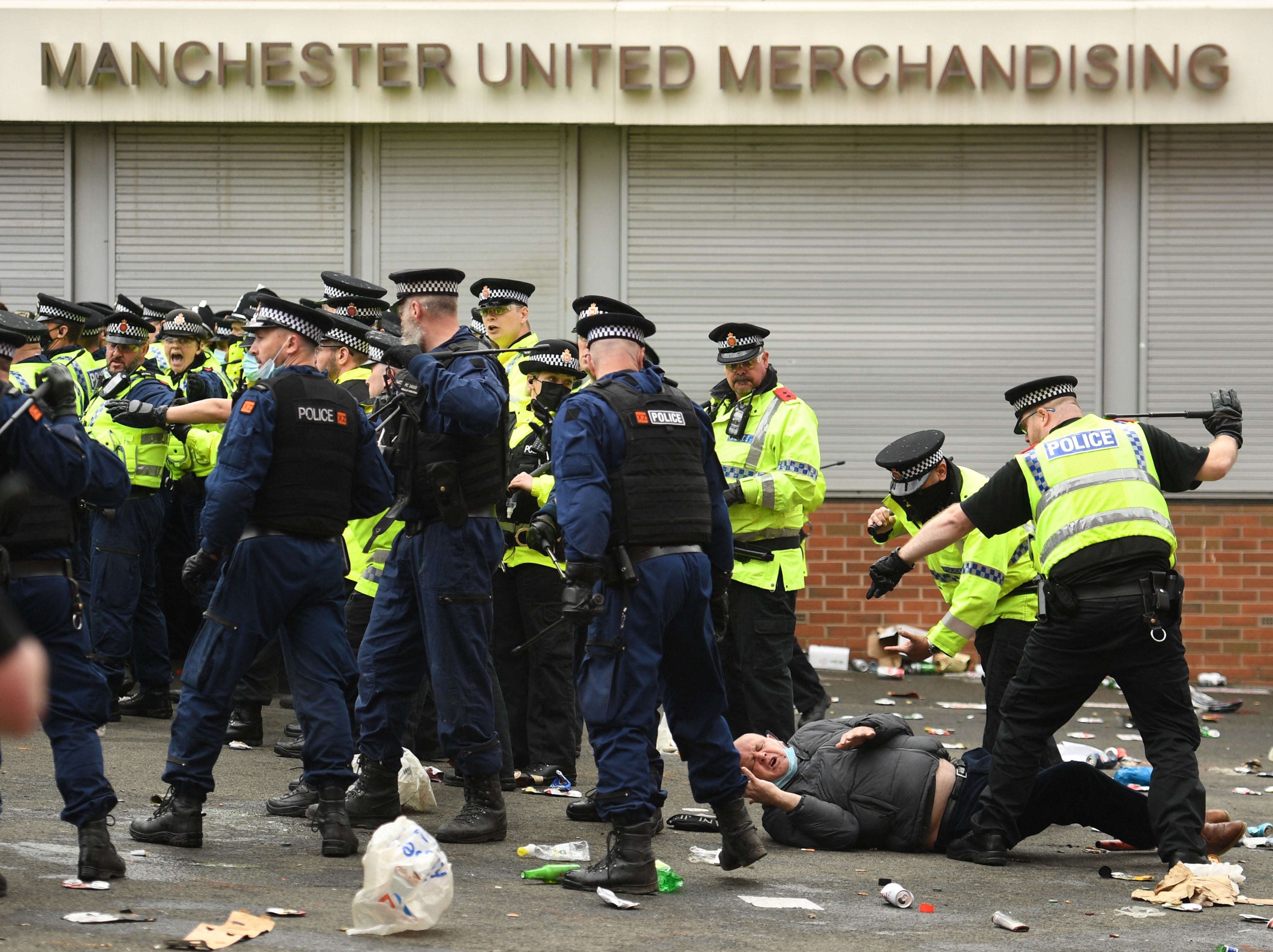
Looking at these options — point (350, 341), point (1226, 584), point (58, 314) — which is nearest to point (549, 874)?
point (350, 341)

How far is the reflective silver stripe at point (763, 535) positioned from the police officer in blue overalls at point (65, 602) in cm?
352

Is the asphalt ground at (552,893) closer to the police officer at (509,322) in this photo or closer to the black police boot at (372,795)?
the black police boot at (372,795)

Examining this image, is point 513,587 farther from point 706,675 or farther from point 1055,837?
point 1055,837

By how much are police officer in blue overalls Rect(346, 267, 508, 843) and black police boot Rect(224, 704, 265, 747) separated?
205 cm

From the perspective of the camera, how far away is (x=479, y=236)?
41.9 feet

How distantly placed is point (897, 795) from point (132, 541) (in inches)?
189

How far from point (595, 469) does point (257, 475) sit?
4.42ft

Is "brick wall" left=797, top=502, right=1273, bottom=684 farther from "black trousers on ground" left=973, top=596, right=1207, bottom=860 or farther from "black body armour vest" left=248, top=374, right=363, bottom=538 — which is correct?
"black body armour vest" left=248, top=374, right=363, bottom=538

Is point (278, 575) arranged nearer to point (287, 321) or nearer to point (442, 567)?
point (442, 567)

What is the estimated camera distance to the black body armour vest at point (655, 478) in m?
5.68

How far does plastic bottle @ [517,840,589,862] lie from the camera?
6008 mm

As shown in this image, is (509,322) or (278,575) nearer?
(278,575)

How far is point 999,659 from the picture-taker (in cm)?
732

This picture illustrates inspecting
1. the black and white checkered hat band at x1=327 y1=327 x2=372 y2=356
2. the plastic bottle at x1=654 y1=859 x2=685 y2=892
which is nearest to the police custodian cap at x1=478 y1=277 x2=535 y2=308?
the black and white checkered hat band at x1=327 y1=327 x2=372 y2=356
